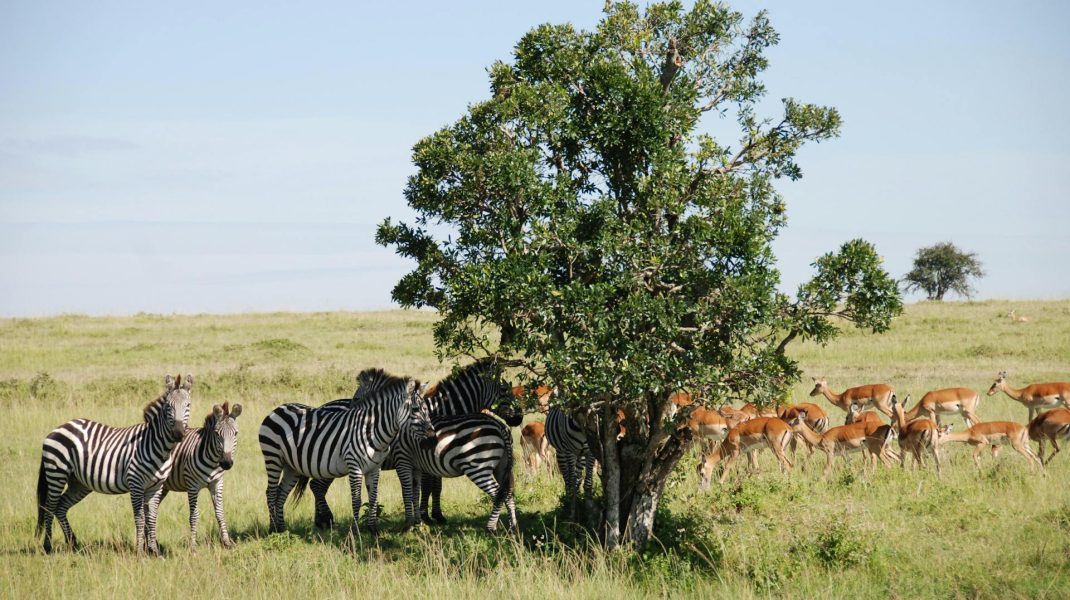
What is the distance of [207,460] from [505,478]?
3664 mm

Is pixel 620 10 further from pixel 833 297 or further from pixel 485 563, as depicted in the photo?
pixel 485 563

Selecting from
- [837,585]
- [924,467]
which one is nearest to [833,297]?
[837,585]

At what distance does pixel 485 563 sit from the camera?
11742mm

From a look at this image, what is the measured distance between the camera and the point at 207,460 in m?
12.6

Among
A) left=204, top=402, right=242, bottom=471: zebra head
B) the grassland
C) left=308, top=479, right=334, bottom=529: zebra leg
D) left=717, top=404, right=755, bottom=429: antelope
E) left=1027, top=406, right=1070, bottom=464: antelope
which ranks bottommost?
the grassland

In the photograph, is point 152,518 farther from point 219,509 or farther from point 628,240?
point 628,240

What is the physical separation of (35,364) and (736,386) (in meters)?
28.7

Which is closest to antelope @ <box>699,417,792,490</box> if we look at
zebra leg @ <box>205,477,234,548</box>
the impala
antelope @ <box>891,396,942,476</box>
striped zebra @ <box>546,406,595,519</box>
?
the impala

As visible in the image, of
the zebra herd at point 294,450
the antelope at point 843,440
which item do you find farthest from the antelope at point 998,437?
the zebra herd at point 294,450

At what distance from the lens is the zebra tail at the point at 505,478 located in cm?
1278

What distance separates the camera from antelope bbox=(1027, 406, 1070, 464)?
53.6ft

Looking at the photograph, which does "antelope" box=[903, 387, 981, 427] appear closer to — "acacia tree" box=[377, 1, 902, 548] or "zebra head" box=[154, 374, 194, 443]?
"acacia tree" box=[377, 1, 902, 548]

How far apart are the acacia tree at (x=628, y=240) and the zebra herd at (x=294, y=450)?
4.49 feet

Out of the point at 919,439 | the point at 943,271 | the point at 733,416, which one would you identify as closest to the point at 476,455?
the point at 733,416
